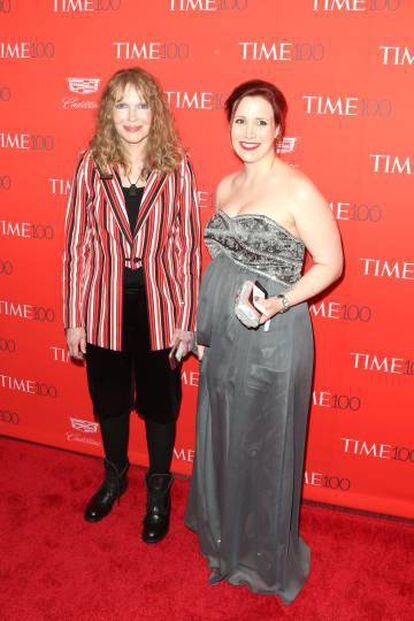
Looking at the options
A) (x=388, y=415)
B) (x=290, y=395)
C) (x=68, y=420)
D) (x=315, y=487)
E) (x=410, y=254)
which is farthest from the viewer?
(x=68, y=420)

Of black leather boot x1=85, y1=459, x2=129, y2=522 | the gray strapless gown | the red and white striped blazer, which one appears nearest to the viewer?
the gray strapless gown

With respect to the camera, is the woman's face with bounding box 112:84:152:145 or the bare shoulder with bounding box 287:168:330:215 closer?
the bare shoulder with bounding box 287:168:330:215

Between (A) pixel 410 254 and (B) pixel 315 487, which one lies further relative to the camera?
(B) pixel 315 487

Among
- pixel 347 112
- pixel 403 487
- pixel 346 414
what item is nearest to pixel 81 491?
pixel 346 414

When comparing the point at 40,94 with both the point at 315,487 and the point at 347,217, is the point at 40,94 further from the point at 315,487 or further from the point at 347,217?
the point at 315,487

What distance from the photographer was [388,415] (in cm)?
273

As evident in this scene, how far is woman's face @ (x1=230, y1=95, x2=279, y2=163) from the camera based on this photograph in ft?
6.56

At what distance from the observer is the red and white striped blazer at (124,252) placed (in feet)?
7.72

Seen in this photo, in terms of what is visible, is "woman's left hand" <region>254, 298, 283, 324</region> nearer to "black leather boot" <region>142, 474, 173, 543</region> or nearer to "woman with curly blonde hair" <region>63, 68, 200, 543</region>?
"woman with curly blonde hair" <region>63, 68, 200, 543</region>

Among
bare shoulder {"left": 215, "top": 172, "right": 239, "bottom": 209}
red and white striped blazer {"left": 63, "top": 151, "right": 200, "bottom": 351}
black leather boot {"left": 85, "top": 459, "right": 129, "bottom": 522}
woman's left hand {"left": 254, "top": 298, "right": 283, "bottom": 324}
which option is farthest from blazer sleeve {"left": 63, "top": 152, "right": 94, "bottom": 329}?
woman's left hand {"left": 254, "top": 298, "right": 283, "bottom": 324}

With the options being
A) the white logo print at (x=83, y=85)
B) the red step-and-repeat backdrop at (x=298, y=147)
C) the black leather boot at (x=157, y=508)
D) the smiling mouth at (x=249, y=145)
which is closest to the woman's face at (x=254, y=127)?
the smiling mouth at (x=249, y=145)

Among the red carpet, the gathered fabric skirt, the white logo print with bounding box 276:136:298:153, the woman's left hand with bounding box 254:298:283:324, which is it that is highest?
the white logo print with bounding box 276:136:298:153

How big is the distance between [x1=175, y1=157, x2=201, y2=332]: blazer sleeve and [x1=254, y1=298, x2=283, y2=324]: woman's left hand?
0.53m

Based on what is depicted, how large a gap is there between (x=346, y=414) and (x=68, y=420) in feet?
4.79
